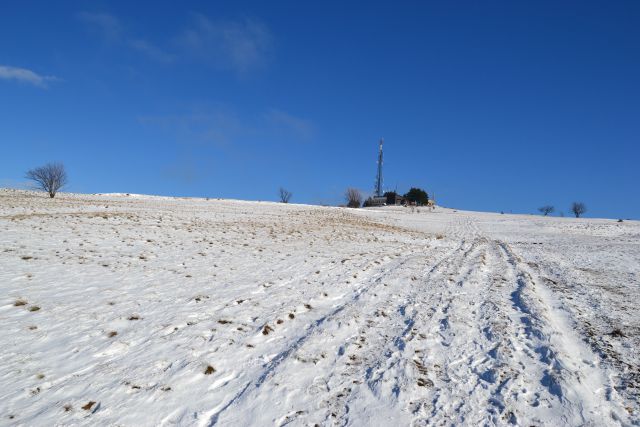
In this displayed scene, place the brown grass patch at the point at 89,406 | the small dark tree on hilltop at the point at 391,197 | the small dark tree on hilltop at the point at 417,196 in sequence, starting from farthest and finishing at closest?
1. the small dark tree on hilltop at the point at 417,196
2. the small dark tree on hilltop at the point at 391,197
3. the brown grass patch at the point at 89,406

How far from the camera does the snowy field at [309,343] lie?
15.3 ft

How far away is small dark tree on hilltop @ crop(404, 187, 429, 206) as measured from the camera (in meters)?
110

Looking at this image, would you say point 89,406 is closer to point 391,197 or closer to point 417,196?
point 391,197

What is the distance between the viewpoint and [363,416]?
14.9ft

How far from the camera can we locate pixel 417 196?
111000 millimetres

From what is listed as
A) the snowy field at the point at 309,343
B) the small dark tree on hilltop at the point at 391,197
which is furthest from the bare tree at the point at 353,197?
the snowy field at the point at 309,343

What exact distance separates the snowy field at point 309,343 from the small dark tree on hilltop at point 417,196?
3883 inches

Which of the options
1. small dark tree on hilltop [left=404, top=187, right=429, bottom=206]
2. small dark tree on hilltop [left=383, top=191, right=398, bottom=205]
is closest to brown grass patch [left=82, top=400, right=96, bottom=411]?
small dark tree on hilltop [left=383, top=191, right=398, bottom=205]

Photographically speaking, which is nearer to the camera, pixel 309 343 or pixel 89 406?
pixel 89 406

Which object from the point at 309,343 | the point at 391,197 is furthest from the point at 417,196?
the point at 309,343

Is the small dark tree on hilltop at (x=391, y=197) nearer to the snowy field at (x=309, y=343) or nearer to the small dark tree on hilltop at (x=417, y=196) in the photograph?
the small dark tree on hilltop at (x=417, y=196)

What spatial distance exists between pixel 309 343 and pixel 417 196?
109 meters

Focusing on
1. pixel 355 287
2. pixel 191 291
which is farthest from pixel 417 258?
pixel 191 291

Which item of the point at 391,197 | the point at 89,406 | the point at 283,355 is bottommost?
the point at 89,406
